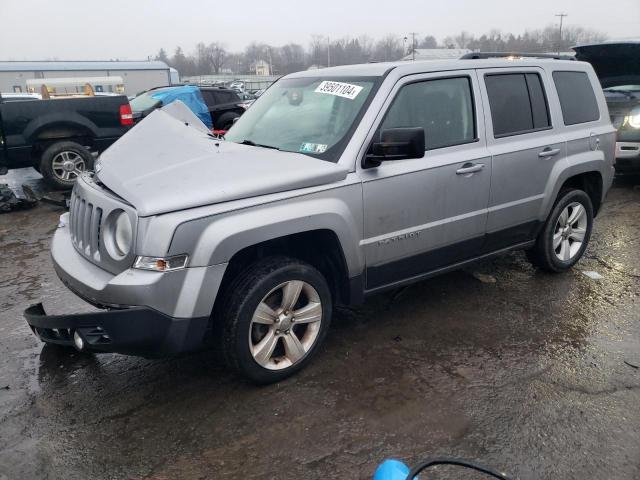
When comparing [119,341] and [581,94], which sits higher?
[581,94]

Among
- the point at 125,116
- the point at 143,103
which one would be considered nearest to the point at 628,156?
the point at 125,116

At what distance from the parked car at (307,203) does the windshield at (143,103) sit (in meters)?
8.50

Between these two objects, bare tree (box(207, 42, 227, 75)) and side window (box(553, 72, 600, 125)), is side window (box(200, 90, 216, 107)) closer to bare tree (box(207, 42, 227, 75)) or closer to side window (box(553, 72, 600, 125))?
side window (box(553, 72, 600, 125))

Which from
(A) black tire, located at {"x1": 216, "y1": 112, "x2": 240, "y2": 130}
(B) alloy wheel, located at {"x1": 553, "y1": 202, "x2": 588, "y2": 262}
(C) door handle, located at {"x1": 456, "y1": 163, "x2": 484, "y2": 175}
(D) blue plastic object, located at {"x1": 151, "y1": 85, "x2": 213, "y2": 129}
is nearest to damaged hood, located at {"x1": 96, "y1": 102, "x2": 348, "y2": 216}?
(C) door handle, located at {"x1": 456, "y1": 163, "x2": 484, "y2": 175}

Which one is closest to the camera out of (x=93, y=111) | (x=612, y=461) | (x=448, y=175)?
(x=612, y=461)

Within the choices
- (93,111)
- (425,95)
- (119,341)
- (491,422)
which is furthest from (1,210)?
(491,422)

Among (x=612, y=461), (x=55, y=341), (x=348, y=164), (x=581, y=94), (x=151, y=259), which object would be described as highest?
(x=581, y=94)

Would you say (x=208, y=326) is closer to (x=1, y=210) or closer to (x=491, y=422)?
(x=491, y=422)

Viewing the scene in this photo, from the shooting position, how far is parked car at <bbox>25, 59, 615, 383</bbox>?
104 inches

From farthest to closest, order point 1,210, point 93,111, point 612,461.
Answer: point 93,111 → point 1,210 → point 612,461

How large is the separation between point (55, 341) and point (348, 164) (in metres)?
2.01

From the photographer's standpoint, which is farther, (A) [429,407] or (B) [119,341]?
(A) [429,407]

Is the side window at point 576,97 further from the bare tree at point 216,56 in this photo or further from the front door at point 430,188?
the bare tree at point 216,56

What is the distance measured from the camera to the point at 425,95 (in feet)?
11.8
